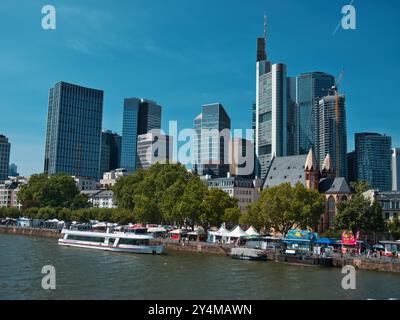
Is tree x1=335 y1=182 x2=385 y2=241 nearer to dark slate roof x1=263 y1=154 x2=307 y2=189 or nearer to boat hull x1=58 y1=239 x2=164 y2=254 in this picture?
boat hull x1=58 y1=239 x2=164 y2=254

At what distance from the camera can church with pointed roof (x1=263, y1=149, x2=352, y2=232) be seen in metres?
138

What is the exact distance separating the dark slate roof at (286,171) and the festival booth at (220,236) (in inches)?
1879

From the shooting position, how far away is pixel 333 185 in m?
141

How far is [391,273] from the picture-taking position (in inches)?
2726

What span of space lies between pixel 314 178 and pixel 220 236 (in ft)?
153

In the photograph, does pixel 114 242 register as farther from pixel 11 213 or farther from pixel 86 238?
pixel 11 213

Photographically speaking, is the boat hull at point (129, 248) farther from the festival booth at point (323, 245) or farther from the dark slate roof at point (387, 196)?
the dark slate roof at point (387, 196)

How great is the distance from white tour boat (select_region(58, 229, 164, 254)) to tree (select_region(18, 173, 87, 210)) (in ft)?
278

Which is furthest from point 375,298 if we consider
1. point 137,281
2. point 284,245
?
point 284,245

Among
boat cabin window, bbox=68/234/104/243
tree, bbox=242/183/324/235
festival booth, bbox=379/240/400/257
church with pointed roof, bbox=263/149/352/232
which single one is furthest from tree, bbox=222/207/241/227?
festival booth, bbox=379/240/400/257

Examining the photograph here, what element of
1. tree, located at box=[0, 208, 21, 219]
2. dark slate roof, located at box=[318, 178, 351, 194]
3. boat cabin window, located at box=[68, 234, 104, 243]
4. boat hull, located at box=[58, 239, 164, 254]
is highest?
dark slate roof, located at box=[318, 178, 351, 194]

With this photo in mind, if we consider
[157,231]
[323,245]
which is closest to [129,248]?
[157,231]

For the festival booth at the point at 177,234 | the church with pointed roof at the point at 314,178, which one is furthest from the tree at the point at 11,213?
the church with pointed roof at the point at 314,178

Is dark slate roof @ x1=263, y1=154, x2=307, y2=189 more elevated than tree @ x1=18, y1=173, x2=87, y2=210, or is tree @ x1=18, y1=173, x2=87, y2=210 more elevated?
dark slate roof @ x1=263, y1=154, x2=307, y2=189
